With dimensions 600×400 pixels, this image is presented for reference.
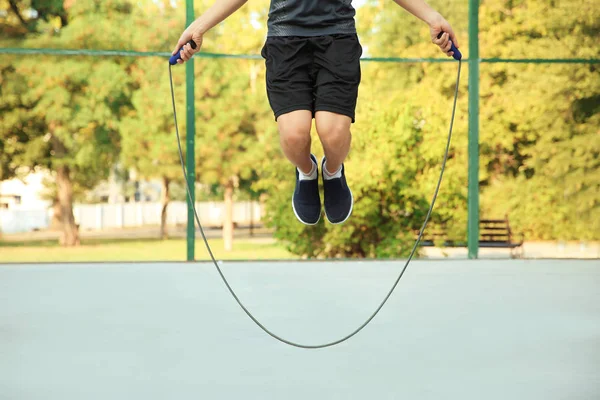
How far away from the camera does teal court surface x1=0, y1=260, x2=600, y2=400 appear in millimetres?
2811

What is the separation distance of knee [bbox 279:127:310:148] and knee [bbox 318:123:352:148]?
65 mm

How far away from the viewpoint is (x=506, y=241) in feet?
33.6

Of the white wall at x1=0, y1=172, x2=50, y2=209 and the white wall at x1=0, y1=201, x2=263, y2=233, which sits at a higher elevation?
the white wall at x1=0, y1=172, x2=50, y2=209

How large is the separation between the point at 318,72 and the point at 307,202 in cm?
66

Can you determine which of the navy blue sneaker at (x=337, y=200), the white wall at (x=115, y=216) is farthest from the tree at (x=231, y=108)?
the navy blue sneaker at (x=337, y=200)

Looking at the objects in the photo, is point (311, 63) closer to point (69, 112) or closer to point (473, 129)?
point (473, 129)

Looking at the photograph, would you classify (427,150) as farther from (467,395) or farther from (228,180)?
(467,395)

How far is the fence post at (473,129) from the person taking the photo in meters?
7.05

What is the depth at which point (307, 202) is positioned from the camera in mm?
3713

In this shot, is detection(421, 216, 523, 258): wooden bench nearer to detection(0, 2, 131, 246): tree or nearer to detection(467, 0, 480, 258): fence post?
detection(467, 0, 480, 258): fence post

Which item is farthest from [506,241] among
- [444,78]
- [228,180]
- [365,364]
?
[365,364]

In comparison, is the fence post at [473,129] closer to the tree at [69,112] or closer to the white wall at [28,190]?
the tree at [69,112]

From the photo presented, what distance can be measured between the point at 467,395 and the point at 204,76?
982 cm

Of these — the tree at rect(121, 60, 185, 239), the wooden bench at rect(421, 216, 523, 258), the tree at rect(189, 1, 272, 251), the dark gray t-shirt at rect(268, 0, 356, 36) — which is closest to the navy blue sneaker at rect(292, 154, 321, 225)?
the dark gray t-shirt at rect(268, 0, 356, 36)
